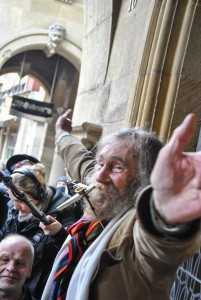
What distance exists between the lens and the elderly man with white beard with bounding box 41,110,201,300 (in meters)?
0.90

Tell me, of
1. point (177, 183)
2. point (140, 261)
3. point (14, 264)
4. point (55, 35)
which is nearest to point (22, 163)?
point (14, 264)

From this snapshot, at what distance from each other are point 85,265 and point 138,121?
1513 mm

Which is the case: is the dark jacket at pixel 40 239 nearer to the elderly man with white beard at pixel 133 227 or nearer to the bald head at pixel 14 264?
the bald head at pixel 14 264

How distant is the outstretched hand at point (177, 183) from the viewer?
2.90ft

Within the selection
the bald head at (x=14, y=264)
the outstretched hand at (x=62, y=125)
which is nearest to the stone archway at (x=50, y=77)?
the outstretched hand at (x=62, y=125)

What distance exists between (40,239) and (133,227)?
1056 millimetres

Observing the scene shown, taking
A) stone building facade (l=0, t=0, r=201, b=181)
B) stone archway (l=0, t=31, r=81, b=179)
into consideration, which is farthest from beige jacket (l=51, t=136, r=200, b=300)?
stone archway (l=0, t=31, r=81, b=179)

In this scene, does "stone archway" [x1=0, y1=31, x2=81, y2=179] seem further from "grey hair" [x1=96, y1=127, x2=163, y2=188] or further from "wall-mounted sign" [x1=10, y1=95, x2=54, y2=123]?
"grey hair" [x1=96, y1=127, x2=163, y2=188]

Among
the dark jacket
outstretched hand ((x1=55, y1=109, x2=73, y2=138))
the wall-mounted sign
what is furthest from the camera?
the wall-mounted sign

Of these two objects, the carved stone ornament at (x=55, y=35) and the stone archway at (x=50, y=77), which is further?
the stone archway at (x=50, y=77)

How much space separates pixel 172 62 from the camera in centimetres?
276

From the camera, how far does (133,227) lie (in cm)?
130

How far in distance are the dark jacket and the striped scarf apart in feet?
1.09

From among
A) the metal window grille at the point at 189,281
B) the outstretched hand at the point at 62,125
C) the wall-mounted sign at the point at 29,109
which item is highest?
the wall-mounted sign at the point at 29,109
